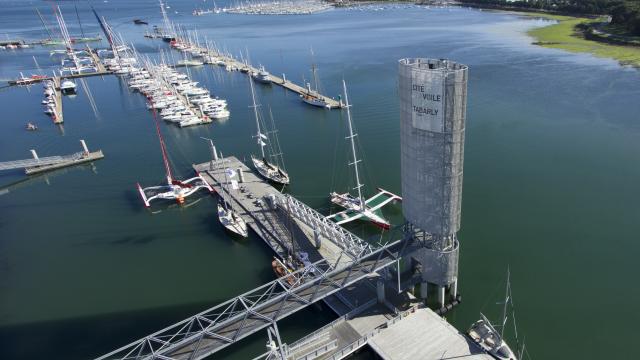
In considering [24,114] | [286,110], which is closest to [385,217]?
[286,110]

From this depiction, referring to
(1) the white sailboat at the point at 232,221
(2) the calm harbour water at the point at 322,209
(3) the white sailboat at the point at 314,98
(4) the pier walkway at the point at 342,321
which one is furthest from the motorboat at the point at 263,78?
(4) the pier walkway at the point at 342,321

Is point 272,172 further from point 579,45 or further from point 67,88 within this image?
point 579,45

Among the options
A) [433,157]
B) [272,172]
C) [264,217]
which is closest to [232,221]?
[264,217]

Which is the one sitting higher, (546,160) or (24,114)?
(24,114)

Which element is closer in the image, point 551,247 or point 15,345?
point 15,345

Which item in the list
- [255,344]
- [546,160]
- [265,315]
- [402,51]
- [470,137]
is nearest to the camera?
[265,315]

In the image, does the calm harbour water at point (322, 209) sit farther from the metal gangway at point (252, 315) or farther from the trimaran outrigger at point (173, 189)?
the metal gangway at point (252, 315)

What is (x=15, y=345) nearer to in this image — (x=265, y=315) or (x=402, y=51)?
(x=265, y=315)
